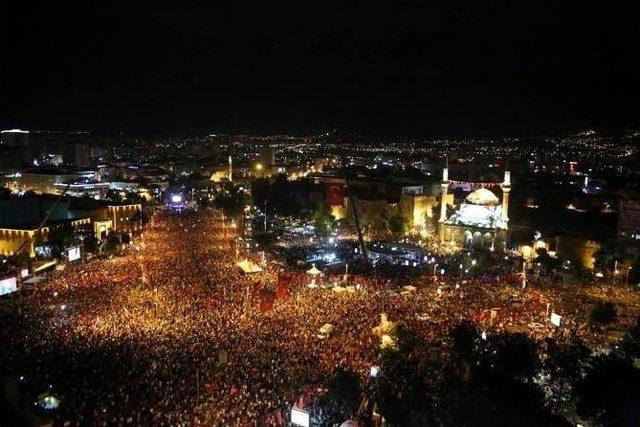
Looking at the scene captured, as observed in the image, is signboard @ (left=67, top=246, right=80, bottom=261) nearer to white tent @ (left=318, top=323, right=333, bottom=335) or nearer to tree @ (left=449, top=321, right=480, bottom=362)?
white tent @ (left=318, top=323, right=333, bottom=335)

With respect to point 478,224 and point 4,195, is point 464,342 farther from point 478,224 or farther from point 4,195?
point 4,195

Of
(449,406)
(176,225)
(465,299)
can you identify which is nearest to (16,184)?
(176,225)

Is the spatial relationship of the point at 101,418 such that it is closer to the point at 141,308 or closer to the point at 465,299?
the point at 141,308

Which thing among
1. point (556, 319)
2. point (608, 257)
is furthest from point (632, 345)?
point (608, 257)

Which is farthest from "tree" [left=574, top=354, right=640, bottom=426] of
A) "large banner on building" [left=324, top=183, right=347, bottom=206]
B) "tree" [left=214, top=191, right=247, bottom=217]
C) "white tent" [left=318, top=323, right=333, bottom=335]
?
"tree" [left=214, top=191, right=247, bottom=217]

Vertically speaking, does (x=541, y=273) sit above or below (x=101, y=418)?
below

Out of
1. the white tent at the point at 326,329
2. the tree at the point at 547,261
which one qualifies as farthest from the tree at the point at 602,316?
the tree at the point at 547,261
